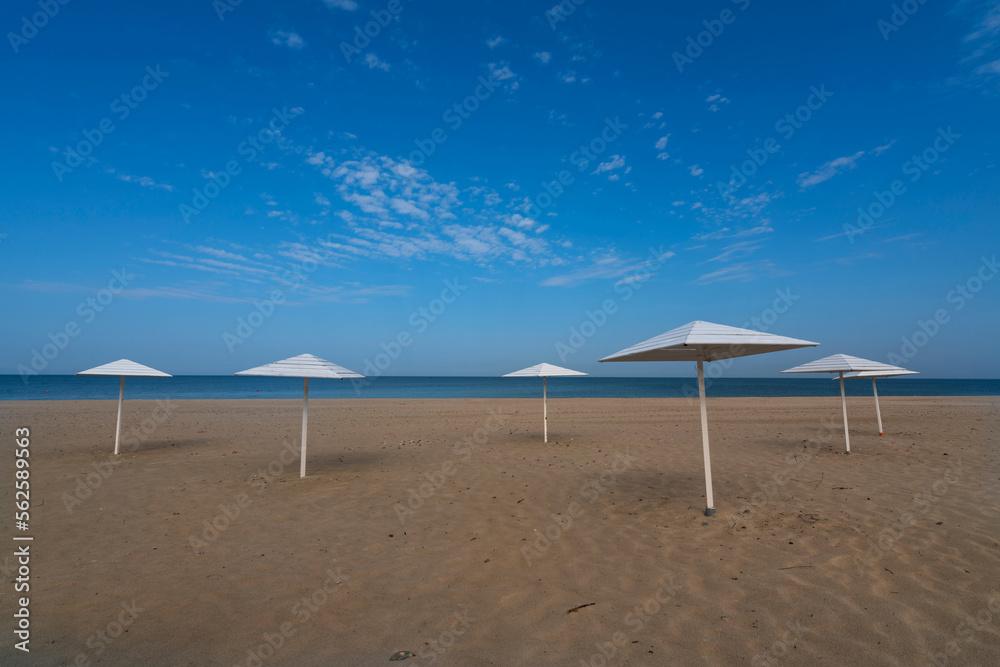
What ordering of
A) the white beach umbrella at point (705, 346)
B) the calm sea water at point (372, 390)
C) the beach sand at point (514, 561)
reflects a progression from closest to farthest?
the beach sand at point (514, 561) → the white beach umbrella at point (705, 346) → the calm sea water at point (372, 390)

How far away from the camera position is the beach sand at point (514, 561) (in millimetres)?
3322

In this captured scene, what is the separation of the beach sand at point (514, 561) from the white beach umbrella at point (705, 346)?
1685 millimetres

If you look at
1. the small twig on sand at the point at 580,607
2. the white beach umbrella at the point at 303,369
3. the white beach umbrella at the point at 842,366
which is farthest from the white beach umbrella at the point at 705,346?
the white beach umbrella at the point at 842,366

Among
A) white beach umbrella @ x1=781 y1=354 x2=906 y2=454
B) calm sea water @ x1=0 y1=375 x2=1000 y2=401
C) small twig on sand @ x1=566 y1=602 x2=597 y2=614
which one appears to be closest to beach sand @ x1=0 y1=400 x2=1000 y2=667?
small twig on sand @ x1=566 y1=602 x2=597 y2=614

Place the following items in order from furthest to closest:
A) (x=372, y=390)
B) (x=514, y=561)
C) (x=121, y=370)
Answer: (x=372, y=390) < (x=121, y=370) < (x=514, y=561)

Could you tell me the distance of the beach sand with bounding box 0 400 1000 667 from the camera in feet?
10.9

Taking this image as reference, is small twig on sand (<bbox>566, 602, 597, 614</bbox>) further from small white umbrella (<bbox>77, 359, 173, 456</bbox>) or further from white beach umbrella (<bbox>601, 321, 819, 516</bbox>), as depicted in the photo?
small white umbrella (<bbox>77, 359, 173, 456</bbox>)

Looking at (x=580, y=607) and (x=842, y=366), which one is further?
(x=842, y=366)

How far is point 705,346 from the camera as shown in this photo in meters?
5.68

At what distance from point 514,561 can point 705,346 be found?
136 inches

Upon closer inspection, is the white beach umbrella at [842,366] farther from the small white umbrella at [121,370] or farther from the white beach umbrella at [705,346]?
the small white umbrella at [121,370]

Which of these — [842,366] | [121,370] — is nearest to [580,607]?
[842,366]

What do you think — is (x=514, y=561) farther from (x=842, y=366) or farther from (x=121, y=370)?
(x=121, y=370)

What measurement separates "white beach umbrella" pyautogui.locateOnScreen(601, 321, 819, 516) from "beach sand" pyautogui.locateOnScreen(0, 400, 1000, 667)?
168 cm
